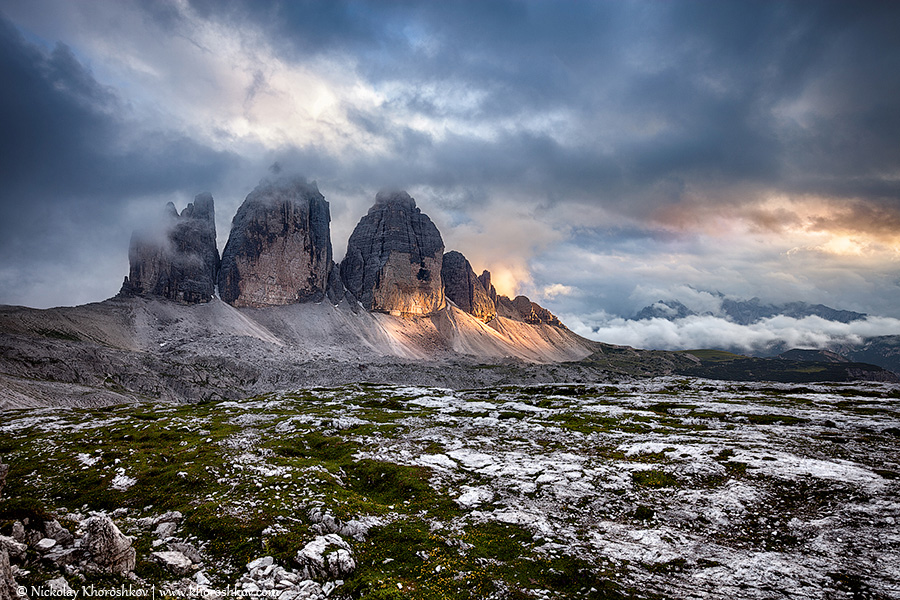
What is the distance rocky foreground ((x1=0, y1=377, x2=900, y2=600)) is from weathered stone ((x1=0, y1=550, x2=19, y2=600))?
0.18ft

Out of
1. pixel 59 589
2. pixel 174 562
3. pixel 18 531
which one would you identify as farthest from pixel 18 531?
pixel 59 589

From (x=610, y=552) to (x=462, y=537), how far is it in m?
6.71

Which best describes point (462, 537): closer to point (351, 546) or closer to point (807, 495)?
point (351, 546)

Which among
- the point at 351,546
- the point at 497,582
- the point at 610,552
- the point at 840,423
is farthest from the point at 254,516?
the point at 840,423

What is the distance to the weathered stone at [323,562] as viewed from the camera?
15.6 m

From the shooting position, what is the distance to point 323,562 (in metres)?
16.0

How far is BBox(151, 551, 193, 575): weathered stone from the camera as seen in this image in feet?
48.8

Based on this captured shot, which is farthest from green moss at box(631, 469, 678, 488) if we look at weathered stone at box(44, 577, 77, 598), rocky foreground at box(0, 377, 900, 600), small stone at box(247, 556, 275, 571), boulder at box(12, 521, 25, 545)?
boulder at box(12, 521, 25, 545)

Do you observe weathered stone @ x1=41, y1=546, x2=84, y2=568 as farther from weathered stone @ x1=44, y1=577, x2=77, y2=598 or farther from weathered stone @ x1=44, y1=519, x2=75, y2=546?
weathered stone @ x1=44, y1=577, x2=77, y2=598

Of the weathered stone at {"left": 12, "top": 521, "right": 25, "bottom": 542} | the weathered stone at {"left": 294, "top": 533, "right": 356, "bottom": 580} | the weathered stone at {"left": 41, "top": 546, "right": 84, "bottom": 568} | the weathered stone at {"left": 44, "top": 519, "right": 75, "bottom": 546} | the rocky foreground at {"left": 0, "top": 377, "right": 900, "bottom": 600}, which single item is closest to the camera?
the weathered stone at {"left": 41, "top": 546, "right": 84, "bottom": 568}

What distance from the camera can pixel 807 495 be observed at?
24.4 metres

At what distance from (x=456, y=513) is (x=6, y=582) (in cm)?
1781

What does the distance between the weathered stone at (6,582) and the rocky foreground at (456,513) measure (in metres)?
0.06

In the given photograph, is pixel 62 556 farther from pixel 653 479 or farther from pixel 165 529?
pixel 653 479
